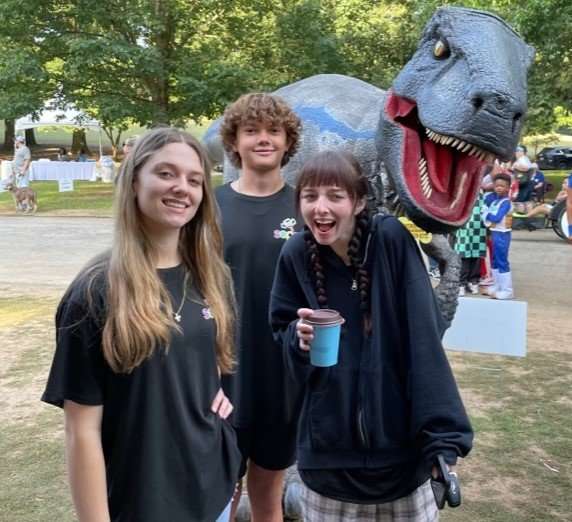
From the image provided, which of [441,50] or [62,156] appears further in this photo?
[62,156]

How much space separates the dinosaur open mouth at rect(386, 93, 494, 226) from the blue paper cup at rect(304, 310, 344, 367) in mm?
766

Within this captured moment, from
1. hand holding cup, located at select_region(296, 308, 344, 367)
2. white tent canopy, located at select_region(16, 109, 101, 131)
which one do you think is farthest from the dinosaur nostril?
white tent canopy, located at select_region(16, 109, 101, 131)

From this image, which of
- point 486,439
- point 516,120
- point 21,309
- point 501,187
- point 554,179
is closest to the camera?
point 516,120

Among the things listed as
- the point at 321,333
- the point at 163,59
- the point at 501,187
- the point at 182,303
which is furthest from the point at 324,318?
the point at 163,59

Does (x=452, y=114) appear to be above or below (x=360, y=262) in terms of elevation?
above

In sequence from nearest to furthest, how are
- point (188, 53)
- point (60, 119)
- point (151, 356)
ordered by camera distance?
point (151, 356), point (188, 53), point (60, 119)

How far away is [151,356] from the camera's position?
164cm

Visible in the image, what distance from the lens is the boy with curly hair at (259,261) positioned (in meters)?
2.45

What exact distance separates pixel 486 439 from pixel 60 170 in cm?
2203

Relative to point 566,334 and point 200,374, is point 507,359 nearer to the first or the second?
point 566,334

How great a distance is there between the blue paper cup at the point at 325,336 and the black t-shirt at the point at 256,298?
2.37 feet

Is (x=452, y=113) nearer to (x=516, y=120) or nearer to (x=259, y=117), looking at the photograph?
(x=516, y=120)

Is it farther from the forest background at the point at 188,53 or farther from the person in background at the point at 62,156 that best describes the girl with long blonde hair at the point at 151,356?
the person in background at the point at 62,156

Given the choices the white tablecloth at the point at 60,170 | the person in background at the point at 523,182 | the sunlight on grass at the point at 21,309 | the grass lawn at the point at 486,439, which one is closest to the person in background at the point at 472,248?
the grass lawn at the point at 486,439
